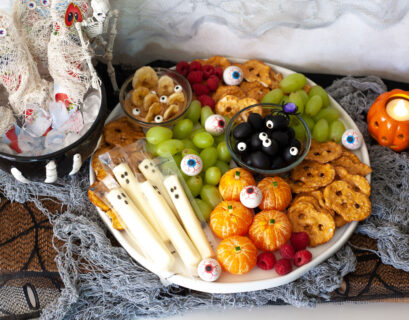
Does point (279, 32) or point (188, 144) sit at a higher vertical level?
point (279, 32)

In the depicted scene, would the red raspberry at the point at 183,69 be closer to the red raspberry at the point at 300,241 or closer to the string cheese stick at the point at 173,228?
the string cheese stick at the point at 173,228

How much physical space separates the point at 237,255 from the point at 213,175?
0.20m

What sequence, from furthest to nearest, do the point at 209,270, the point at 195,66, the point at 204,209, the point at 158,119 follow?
the point at 195,66 < the point at 158,119 < the point at 204,209 < the point at 209,270

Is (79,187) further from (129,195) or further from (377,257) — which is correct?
(377,257)

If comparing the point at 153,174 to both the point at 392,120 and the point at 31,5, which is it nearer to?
the point at 31,5

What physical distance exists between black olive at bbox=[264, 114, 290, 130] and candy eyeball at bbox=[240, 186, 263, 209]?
143mm

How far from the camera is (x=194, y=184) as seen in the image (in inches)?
37.3

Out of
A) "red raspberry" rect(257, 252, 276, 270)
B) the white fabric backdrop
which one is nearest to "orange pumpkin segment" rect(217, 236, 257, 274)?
"red raspberry" rect(257, 252, 276, 270)

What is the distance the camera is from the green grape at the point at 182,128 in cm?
102

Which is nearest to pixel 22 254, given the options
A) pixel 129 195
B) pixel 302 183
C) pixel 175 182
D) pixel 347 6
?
pixel 129 195

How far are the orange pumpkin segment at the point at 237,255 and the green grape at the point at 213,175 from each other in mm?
150

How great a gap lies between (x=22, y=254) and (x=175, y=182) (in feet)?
1.24

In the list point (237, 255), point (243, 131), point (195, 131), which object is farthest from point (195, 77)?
point (237, 255)

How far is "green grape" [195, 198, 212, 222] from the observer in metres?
0.93
